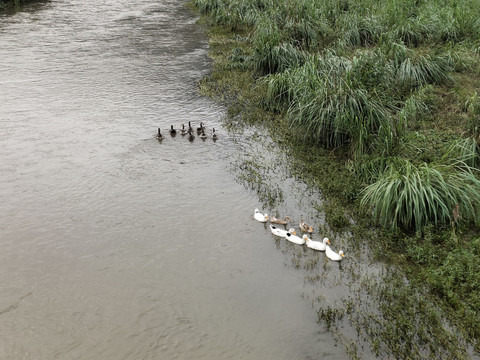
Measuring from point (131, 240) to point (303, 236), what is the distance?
3.12 metres

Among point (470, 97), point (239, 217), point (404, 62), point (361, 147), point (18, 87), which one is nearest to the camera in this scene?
point (239, 217)

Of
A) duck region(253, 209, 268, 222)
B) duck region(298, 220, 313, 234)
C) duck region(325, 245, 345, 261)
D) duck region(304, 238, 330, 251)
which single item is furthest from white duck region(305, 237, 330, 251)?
duck region(253, 209, 268, 222)

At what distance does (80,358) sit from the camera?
6.12 metres

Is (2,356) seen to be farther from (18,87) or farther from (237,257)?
(18,87)

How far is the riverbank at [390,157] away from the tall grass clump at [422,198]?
0.14 feet

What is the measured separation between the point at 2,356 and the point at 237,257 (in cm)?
375

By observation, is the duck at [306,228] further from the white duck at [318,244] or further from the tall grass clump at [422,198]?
the tall grass clump at [422,198]

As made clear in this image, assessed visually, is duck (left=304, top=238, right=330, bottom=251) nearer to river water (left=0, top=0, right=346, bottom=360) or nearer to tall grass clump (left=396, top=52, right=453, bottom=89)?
river water (left=0, top=0, right=346, bottom=360)

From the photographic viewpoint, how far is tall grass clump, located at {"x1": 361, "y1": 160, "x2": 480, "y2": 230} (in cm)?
788

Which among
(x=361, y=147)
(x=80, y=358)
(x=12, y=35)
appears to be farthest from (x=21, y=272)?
(x=12, y=35)

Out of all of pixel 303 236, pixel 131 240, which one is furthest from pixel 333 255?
pixel 131 240

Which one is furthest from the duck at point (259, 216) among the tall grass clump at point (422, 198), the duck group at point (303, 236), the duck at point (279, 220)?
the tall grass clump at point (422, 198)

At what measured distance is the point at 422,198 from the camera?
7.77 metres

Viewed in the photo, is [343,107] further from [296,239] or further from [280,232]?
[296,239]
